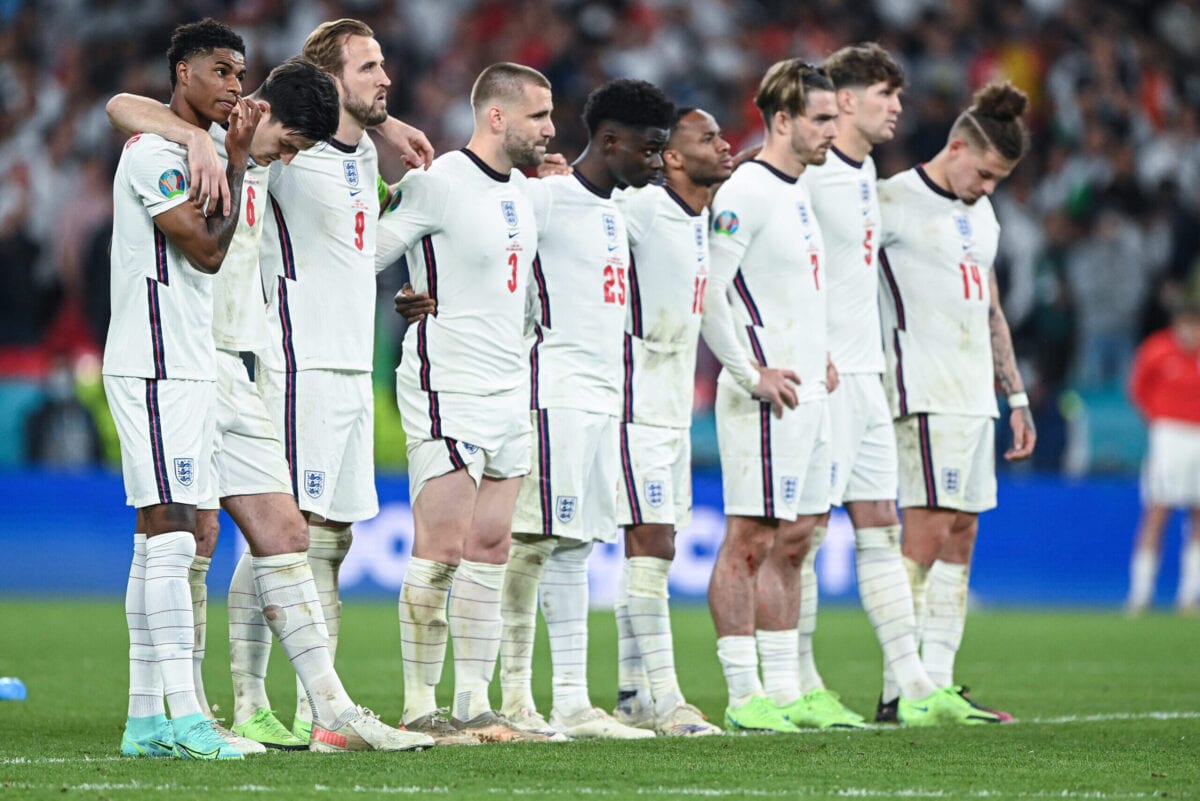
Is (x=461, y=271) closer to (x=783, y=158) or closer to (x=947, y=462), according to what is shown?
(x=783, y=158)

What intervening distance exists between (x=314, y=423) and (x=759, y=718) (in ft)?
8.07

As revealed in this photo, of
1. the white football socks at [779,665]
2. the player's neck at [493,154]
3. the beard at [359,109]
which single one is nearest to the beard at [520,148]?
the player's neck at [493,154]

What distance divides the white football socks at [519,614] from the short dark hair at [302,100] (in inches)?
81.7

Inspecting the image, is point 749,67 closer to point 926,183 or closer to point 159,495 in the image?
point 926,183

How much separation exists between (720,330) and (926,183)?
1.71 metres

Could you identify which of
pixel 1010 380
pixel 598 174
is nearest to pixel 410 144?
pixel 598 174

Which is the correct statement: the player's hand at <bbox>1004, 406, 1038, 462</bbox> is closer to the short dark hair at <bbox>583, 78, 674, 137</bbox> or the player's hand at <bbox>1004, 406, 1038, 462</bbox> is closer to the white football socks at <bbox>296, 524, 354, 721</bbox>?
the short dark hair at <bbox>583, 78, 674, 137</bbox>

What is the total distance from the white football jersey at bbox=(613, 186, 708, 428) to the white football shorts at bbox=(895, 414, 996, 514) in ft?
4.98

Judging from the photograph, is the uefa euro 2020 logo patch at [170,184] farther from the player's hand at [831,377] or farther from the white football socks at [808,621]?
the white football socks at [808,621]

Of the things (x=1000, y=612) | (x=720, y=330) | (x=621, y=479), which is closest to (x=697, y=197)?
(x=720, y=330)

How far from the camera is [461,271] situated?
7527 millimetres

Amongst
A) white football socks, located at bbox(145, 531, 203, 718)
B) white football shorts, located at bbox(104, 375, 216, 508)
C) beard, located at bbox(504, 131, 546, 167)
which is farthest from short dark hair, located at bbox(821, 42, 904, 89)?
white football socks, located at bbox(145, 531, 203, 718)

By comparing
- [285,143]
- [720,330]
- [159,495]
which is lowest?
[159,495]

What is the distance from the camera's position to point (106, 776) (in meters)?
6.03
